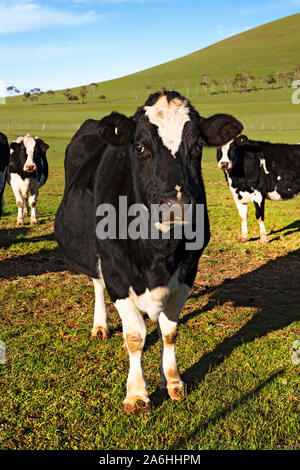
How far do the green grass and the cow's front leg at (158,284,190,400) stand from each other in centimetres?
13

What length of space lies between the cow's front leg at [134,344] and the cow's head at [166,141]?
96 cm

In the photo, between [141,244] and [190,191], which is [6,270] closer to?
[141,244]

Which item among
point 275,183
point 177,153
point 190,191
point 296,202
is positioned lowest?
point 296,202

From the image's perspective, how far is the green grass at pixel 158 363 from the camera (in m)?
3.75

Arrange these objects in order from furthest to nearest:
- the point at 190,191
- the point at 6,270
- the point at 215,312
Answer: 1. the point at 6,270
2. the point at 215,312
3. the point at 190,191

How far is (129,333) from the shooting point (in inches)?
161

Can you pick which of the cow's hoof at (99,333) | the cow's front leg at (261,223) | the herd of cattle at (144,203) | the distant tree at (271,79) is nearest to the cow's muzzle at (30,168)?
the cow's front leg at (261,223)

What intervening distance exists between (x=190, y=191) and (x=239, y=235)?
8.25m

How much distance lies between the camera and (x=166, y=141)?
3.54 m

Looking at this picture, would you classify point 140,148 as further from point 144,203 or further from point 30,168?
point 30,168

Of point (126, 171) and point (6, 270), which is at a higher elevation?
point (126, 171)

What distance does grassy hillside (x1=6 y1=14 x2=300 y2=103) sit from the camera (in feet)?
463

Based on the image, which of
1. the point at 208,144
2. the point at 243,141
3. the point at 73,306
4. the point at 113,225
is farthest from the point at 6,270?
the point at 243,141

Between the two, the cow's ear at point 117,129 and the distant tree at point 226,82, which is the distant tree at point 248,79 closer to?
the distant tree at point 226,82
